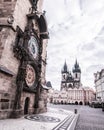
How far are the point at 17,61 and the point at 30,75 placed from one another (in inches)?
98.3

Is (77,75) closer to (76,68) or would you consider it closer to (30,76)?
(76,68)

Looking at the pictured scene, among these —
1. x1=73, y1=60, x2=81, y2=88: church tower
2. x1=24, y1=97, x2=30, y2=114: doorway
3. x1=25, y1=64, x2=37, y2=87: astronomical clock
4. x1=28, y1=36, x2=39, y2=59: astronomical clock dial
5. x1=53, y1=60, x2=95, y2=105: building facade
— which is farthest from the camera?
x1=73, y1=60, x2=81, y2=88: church tower

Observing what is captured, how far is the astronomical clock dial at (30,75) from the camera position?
11.2 m

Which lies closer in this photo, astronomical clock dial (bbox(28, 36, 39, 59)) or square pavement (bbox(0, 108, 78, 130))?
square pavement (bbox(0, 108, 78, 130))

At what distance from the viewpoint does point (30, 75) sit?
1171cm

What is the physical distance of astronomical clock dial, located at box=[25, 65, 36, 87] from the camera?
11.2 metres

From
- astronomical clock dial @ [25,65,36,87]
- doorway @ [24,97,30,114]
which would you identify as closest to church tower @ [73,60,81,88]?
astronomical clock dial @ [25,65,36,87]

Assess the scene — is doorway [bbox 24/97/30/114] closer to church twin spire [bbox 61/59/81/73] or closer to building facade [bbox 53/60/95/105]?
building facade [bbox 53/60/95/105]

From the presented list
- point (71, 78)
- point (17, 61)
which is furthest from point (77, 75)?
point (17, 61)

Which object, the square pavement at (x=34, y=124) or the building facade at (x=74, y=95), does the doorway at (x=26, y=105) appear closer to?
the square pavement at (x=34, y=124)

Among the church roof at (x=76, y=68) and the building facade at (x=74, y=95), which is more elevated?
the church roof at (x=76, y=68)

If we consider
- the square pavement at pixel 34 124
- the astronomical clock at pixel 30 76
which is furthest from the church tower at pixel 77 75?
the square pavement at pixel 34 124

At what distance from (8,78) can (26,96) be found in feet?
10.8

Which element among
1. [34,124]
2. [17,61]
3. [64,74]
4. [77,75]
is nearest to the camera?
[34,124]
